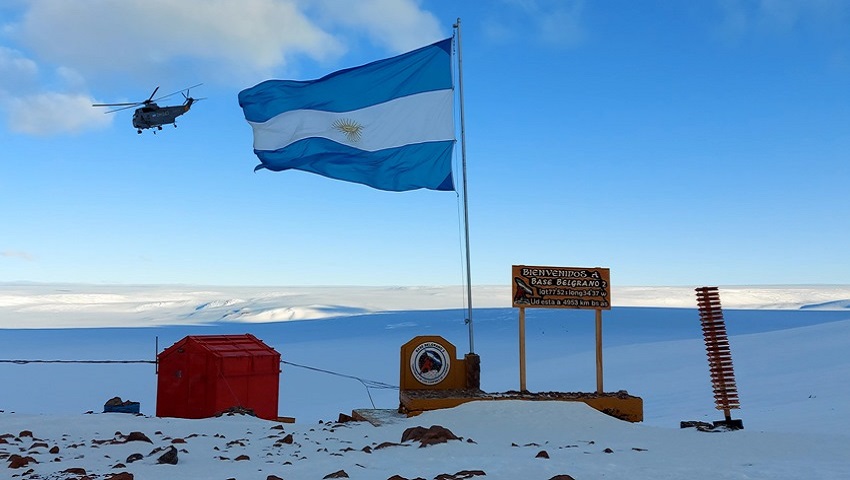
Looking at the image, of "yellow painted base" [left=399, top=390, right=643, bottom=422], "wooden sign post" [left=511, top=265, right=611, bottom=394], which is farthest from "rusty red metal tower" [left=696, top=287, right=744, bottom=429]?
"wooden sign post" [left=511, top=265, right=611, bottom=394]

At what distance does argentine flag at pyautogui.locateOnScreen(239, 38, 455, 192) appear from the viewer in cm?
1505

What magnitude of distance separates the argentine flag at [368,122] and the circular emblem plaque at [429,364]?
145 inches

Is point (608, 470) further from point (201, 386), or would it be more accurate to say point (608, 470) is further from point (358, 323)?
point (358, 323)

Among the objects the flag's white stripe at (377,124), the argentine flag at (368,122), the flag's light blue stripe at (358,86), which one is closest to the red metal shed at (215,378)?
the argentine flag at (368,122)

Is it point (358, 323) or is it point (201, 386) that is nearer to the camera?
point (201, 386)

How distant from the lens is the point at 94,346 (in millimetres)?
142500

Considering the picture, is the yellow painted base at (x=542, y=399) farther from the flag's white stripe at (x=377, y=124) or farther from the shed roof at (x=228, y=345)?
the flag's white stripe at (x=377, y=124)

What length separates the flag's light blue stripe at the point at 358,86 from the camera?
1520cm

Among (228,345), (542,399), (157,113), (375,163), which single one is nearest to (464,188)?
(375,163)

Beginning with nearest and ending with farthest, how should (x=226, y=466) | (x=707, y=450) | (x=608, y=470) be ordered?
(x=608, y=470), (x=226, y=466), (x=707, y=450)

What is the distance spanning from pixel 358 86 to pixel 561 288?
667 centimetres

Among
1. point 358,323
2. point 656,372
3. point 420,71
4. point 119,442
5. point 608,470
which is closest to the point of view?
point 608,470

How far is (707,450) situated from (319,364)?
282 ft

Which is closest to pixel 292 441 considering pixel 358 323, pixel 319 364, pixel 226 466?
pixel 226 466
